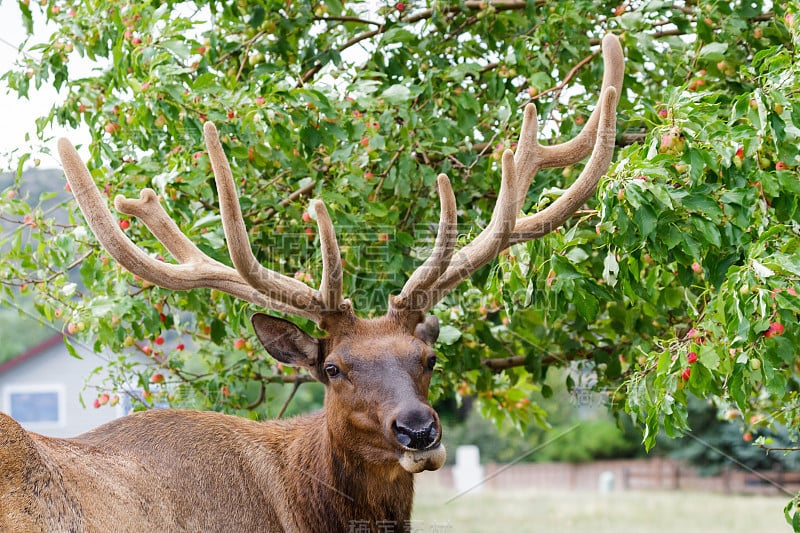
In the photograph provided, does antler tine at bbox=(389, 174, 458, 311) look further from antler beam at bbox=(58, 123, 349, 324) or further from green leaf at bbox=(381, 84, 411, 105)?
green leaf at bbox=(381, 84, 411, 105)

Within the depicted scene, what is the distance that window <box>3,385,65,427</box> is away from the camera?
94.1 ft

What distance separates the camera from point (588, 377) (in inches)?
292

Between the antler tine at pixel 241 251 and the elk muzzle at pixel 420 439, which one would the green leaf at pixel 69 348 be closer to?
the antler tine at pixel 241 251

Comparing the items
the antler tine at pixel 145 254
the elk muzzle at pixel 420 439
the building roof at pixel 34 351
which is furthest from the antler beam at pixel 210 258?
the building roof at pixel 34 351

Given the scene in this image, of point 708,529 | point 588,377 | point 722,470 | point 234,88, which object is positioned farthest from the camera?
point 722,470

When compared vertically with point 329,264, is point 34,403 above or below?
below

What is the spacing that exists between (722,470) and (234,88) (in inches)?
894

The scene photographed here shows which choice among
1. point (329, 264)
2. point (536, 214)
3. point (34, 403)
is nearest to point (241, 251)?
point (329, 264)

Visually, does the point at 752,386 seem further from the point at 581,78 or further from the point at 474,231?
the point at 581,78

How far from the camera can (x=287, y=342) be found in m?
4.85

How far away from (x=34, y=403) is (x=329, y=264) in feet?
90.1

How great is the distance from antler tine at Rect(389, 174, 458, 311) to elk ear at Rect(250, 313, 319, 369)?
452mm

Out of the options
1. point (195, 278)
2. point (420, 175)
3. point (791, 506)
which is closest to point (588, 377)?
point (420, 175)

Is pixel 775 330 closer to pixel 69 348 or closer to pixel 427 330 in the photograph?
pixel 427 330
